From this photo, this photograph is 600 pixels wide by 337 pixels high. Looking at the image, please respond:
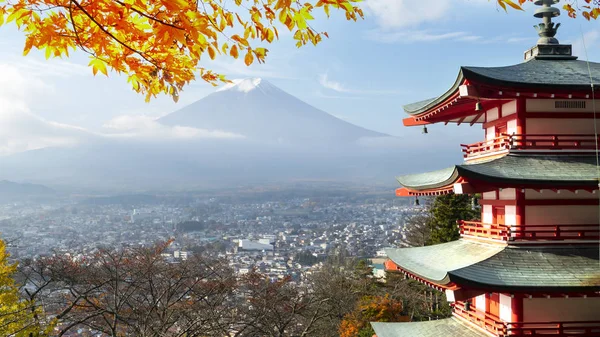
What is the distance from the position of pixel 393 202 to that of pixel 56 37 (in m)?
144

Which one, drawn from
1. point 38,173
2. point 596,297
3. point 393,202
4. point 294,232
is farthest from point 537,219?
point 38,173

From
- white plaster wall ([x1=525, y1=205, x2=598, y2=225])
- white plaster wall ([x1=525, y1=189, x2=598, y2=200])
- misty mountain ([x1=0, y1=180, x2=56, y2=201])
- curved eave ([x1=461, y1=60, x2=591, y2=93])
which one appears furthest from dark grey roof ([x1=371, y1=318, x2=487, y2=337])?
misty mountain ([x1=0, y1=180, x2=56, y2=201])

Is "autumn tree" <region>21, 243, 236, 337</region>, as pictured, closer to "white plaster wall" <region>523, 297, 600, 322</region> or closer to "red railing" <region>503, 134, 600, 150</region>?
"white plaster wall" <region>523, 297, 600, 322</region>

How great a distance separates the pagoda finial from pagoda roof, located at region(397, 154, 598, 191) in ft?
9.28

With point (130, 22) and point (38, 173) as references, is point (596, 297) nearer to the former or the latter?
point (130, 22)

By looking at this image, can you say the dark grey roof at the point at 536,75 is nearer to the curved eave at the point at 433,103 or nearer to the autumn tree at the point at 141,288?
the curved eave at the point at 433,103

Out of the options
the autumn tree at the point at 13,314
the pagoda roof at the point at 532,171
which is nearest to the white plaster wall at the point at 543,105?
A: the pagoda roof at the point at 532,171

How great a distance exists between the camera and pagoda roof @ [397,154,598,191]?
776 cm

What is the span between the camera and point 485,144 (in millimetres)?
9352

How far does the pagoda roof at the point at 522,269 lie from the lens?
746cm

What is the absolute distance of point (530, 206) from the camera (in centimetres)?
852

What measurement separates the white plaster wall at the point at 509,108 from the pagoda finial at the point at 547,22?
1.93 m

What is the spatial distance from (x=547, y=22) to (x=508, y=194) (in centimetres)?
361

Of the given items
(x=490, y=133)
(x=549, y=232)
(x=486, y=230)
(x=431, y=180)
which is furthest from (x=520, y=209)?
(x=490, y=133)
